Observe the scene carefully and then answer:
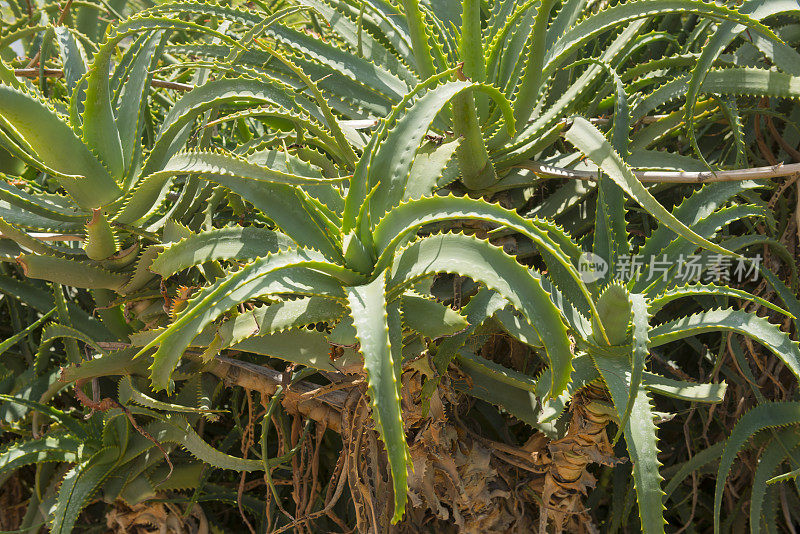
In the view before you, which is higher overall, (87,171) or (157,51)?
(157,51)

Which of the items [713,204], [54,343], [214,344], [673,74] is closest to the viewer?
[214,344]

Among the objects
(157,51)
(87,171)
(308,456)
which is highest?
(157,51)

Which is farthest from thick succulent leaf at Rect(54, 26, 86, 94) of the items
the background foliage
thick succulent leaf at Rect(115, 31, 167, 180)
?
thick succulent leaf at Rect(115, 31, 167, 180)

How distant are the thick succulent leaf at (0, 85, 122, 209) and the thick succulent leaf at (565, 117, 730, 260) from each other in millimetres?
551

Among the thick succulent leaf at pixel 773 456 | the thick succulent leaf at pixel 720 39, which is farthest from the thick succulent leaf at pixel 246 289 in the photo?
the thick succulent leaf at pixel 773 456

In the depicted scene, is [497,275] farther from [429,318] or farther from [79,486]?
[79,486]

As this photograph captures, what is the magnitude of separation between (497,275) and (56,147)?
52 cm

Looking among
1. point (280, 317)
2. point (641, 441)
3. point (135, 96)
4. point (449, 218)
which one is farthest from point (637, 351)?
point (135, 96)

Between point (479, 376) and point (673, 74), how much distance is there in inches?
20.4

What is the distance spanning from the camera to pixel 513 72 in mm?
849

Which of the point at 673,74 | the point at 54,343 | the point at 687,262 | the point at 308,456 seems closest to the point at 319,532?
the point at 308,456

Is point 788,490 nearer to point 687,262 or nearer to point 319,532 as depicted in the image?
point 687,262

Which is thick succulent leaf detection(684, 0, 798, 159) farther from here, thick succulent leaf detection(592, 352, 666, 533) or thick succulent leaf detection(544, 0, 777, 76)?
thick succulent leaf detection(592, 352, 666, 533)

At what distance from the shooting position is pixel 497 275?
59 cm
